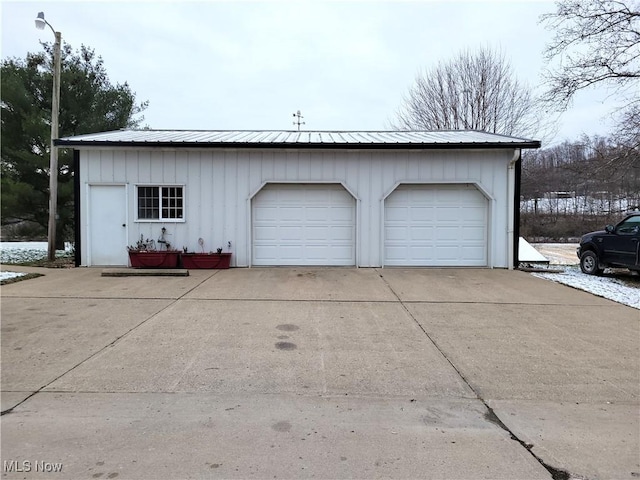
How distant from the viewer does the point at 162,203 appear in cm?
1198

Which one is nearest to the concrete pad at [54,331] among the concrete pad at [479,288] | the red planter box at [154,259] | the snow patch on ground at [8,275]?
the snow patch on ground at [8,275]

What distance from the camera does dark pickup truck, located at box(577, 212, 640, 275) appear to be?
33.7 feet

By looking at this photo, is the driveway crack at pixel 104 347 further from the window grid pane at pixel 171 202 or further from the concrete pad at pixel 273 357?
the window grid pane at pixel 171 202

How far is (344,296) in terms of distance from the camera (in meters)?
8.26

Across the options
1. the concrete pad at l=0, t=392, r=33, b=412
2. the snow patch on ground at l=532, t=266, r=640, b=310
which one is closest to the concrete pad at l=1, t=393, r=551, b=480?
the concrete pad at l=0, t=392, r=33, b=412

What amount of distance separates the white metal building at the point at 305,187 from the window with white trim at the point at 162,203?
3cm

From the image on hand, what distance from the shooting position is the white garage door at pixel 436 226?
12062 millimetres

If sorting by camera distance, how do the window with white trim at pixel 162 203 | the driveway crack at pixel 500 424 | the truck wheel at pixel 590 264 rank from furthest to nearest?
the window with white trim at pixel 162 203, the truck wheel at pixel 590 264, the driveway crack at pixel 500 424

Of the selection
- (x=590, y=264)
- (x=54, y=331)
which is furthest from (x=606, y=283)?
(x=54, y=331)

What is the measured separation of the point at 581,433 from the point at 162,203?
36.0 feet

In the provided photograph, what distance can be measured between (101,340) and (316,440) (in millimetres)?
3550

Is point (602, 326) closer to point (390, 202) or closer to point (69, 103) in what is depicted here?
point (390, 202)

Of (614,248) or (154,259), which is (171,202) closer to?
(154,259)

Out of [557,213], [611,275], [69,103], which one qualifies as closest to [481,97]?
[557,213]
